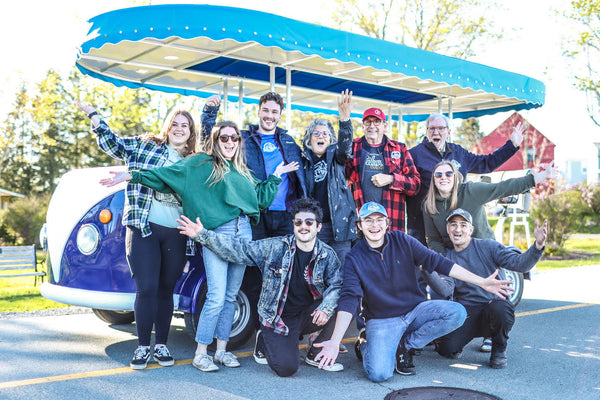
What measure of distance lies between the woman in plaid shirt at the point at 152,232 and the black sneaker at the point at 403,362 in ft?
5.45

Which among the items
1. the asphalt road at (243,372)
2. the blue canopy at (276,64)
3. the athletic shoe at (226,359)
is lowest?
the asphalt road at (243,372)

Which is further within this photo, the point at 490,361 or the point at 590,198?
the point at 590,198

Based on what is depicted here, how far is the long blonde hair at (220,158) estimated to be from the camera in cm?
427

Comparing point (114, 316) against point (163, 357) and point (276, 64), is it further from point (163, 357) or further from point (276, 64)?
point (276, 64)

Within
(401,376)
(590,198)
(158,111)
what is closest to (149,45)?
(401,376)

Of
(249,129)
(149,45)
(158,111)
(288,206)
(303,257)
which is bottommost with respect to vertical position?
(303,257)

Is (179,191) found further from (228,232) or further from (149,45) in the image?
(149,45)

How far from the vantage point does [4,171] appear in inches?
1480

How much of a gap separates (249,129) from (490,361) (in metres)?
2.68

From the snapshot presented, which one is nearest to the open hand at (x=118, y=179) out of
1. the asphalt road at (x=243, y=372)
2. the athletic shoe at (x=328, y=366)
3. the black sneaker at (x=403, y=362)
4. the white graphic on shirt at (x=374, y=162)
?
the asphalt road at (x=243, y=372)

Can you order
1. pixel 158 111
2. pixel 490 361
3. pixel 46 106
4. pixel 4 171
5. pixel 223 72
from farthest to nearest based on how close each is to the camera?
pixel 4 171, pixel 46 106, pixel 158 111, pixel 223 72, pixel 490 361

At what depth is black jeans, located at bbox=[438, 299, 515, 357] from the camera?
14.0 ft

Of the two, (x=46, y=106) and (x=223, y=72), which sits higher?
(x=46, y=106)

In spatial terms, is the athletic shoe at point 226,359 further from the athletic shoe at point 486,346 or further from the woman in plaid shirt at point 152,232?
the athletic shoe at point 486,346
